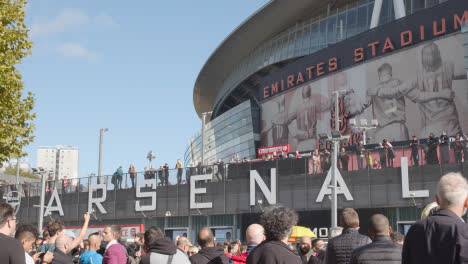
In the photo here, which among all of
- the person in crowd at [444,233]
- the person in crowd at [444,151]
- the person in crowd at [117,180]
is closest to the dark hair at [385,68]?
the person in crowd at [444,151]

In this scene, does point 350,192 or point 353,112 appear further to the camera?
point 353,112

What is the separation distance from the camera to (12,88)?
1831 cm

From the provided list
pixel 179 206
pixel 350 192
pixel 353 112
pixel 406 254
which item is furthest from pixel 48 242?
pixel 353 112

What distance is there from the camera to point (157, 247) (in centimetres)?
721

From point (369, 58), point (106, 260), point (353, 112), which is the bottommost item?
point (106, 260)

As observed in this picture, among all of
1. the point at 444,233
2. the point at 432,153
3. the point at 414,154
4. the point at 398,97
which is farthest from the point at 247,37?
the point at 444,233

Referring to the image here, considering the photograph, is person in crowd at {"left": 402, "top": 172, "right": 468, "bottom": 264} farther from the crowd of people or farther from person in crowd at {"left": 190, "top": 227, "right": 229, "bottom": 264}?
person in crowd at {"left": 190, "top": 227, "right": 229, "bottom": 264}

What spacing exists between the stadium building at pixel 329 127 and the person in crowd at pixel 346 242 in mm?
19049

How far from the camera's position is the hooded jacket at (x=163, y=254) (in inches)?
281

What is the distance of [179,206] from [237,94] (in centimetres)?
3562

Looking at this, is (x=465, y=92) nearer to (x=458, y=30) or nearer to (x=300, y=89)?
(x=458, y=30)

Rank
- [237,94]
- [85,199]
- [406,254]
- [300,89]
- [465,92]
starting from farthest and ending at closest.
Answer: [237,94] < [300,89] < [85,199] < [465,92] < [406,254]

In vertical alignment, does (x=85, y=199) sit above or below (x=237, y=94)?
below

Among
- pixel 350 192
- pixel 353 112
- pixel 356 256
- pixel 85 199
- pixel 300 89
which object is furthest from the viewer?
pixel 300 89
